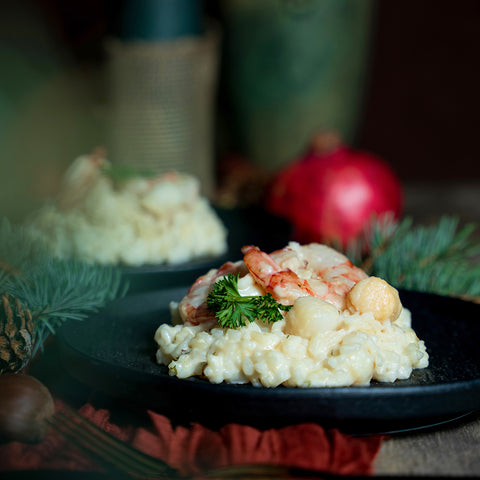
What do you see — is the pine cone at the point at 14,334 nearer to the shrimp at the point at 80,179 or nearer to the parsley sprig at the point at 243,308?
the parsley sprig at the point at 243,308

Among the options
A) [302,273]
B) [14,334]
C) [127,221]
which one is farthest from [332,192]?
[14,334]

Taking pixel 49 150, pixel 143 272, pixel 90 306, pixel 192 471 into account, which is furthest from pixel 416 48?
pixel 192 471

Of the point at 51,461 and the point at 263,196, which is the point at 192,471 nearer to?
the point at 51,461

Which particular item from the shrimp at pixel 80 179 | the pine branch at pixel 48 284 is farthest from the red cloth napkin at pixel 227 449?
the shrimp at pixel 80 179

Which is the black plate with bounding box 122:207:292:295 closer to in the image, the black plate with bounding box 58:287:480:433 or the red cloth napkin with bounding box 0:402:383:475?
the black plate with bounding box 58:287:480:433

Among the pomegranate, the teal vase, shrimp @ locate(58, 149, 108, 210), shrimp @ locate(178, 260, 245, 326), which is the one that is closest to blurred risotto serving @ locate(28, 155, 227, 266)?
shrimp @ locate(58, 149, 108, 210)

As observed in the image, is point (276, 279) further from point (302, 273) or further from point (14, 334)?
point (14, 334)

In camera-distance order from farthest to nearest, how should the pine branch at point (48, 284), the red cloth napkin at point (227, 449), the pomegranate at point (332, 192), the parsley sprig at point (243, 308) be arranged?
the pomegranate at point (332, 192) → the pine branch at point (48, 284) → the parsley sprig at point (243, 308) → the red cloth napkin at point (227, 449)
